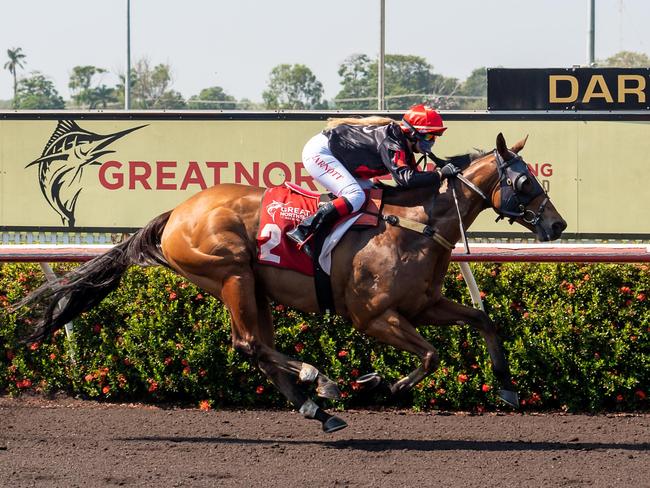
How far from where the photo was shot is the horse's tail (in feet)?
18.9

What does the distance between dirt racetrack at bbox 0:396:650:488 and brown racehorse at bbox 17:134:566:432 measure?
32cm

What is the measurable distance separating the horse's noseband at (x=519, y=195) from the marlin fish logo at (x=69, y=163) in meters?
7.16

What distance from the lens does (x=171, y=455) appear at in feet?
Result: 16.4

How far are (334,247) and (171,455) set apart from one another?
1266 mm

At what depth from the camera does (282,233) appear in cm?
530

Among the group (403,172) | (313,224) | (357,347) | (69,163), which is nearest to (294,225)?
A: (313,224)

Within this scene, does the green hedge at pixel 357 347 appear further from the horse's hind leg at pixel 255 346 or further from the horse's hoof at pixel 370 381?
the horse's hoof at pixel 370 381

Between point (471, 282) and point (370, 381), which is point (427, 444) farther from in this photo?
point (471, 282)

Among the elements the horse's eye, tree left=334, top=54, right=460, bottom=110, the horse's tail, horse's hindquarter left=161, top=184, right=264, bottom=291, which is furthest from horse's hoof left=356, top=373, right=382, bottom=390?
tree left=334, top=54, right=460, bottom=110

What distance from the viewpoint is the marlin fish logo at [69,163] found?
38.3 feet

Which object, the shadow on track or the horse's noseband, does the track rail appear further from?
the shadow on track

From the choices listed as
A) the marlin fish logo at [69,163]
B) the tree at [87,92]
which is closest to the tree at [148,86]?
the tree at [87,92]

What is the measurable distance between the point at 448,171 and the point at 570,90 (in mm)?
6656

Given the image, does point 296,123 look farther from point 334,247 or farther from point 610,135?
point 334,247
